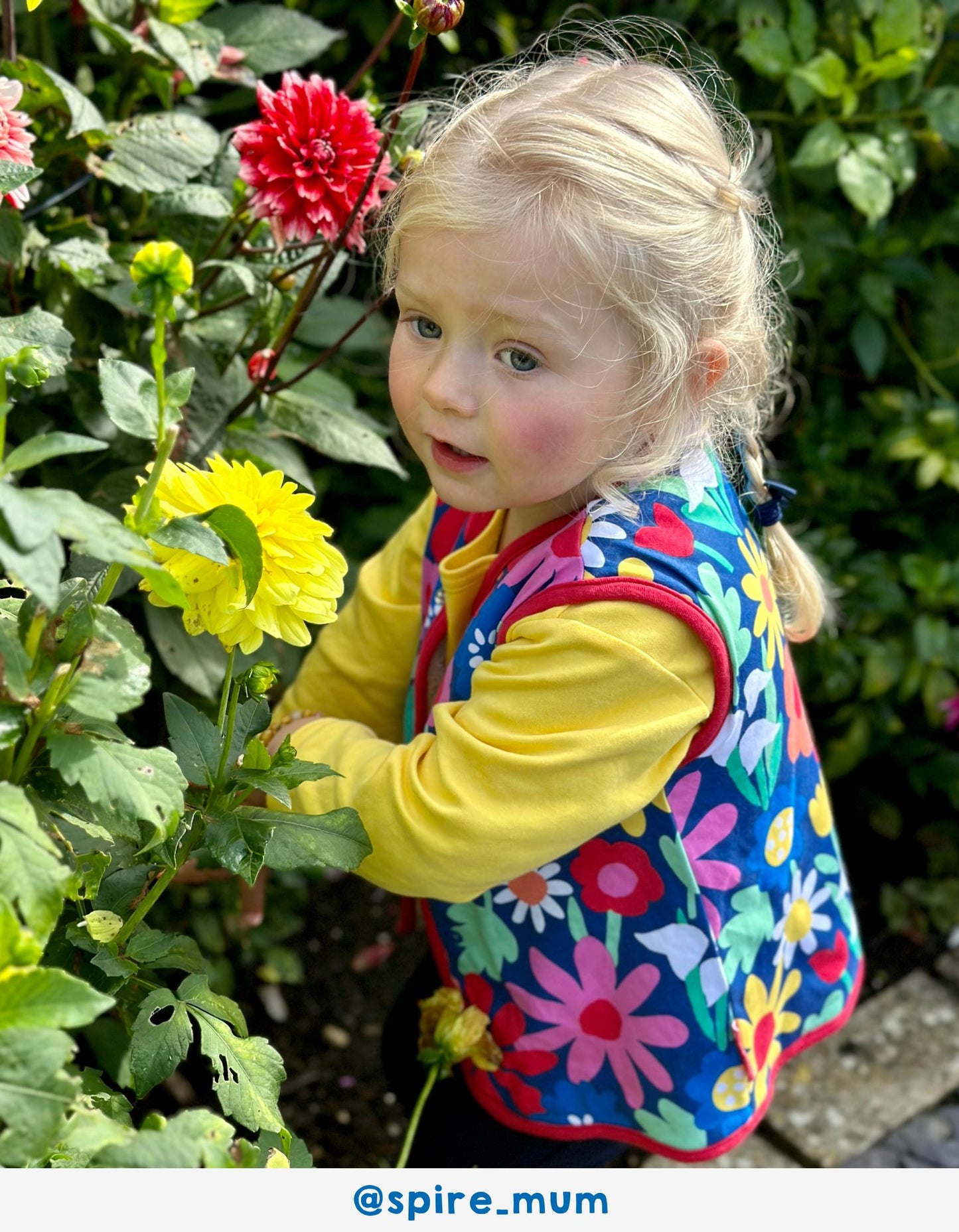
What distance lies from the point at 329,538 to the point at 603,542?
3.24 feet

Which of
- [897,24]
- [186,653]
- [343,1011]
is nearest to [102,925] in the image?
[186,653]

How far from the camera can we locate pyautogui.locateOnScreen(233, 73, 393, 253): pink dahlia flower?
41.3 inches

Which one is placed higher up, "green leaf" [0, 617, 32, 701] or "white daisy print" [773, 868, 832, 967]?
"green leaf" [0, 617, 32, 701]

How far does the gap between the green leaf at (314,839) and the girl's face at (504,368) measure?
26cm

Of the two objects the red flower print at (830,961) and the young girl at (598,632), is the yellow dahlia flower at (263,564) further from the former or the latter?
the red flower print at (830,961)

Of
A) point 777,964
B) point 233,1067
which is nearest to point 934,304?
point 777,964

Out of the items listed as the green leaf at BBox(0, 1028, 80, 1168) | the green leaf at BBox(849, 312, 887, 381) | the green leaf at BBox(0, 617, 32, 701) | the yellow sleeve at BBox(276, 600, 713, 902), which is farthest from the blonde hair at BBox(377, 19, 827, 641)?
the green leaf at BBox(849, 312, 887, 381)

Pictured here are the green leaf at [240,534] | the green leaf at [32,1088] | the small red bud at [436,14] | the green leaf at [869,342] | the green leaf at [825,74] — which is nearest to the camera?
the green leaf at [32,1088]

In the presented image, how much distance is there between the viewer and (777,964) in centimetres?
118

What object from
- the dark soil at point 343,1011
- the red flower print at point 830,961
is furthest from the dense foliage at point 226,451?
the red flower print at point 830,961

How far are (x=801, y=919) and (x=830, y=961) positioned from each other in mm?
77

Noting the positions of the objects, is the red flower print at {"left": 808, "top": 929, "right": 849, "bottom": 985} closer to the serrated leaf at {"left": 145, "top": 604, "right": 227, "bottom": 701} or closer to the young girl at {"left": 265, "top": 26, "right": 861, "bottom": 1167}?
the young girl at {"left": 265, "top": 26, "right": 861, "bottom": 1167}

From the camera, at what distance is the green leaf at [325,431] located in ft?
4.07

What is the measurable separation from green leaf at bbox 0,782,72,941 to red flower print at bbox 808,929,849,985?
0.84 meters
